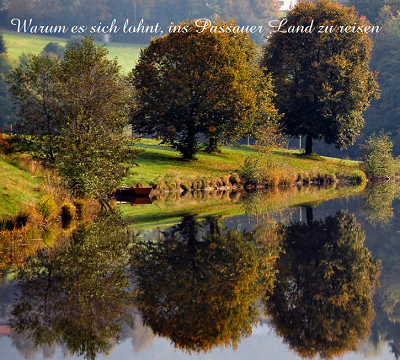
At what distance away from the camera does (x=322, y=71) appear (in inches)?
2398

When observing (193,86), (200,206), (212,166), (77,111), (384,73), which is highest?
(384,73)

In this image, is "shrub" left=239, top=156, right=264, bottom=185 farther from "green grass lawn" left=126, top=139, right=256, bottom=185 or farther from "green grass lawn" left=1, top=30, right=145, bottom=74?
"green grass lawn" left=1, top=30, right=145, bottom=74

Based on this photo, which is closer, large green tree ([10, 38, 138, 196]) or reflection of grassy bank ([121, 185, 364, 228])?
reflection of grassy bank ([121, 185, 364, 228])

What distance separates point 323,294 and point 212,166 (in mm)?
39372

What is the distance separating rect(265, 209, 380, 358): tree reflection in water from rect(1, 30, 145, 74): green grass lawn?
120 metres

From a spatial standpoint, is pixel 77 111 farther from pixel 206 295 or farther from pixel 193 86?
pixel 206 295

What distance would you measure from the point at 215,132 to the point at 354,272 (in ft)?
119

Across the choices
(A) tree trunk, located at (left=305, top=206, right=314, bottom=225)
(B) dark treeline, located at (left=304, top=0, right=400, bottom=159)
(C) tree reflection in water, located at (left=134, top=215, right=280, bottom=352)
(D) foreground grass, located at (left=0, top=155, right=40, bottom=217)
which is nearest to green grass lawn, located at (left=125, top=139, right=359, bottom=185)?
(D) foreground grass, located at (left=0, top=155, right=40, bottom=217)

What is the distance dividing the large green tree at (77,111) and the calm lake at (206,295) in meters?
9.35

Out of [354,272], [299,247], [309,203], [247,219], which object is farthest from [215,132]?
[354,272]

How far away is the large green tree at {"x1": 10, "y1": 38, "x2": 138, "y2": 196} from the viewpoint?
31.2 meters

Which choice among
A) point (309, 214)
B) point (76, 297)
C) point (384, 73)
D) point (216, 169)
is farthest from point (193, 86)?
point (384, 73)

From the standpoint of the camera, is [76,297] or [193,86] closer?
[76,297]

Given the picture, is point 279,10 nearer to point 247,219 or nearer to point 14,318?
point 247,219
